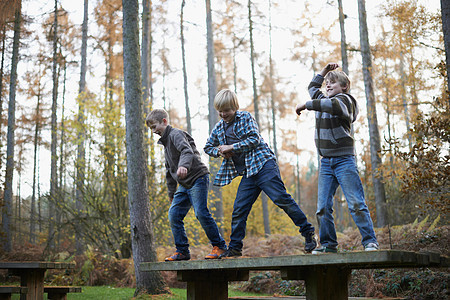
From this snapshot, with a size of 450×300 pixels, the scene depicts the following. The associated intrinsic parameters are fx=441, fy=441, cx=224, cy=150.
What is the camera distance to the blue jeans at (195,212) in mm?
4301

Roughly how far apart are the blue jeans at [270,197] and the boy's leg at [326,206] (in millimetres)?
244

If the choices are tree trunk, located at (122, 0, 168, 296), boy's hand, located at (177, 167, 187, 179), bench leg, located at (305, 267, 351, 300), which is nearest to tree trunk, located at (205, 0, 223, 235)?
tree trunk, located at (122, 0, 168, 296)

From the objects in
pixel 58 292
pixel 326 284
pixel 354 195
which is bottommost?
pixel 58 292

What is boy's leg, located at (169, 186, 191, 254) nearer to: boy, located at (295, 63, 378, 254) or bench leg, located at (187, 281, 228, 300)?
bench leg, located at (187, 281, 228, 300)

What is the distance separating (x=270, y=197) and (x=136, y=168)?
14.1 ft

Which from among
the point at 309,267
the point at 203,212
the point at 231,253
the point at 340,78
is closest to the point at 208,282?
the point at 231,253

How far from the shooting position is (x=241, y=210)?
13.4 ft

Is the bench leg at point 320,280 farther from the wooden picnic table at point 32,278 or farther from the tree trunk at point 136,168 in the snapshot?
the tree trunk at point 136,168

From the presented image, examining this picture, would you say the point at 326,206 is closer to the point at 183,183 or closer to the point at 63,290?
the point at 183,183

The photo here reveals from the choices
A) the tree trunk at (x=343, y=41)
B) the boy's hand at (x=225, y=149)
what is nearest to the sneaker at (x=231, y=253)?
the boy's hand at (x=225, y=149)

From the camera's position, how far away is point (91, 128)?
1144 cm

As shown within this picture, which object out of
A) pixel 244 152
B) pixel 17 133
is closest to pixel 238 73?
pixel 17 133

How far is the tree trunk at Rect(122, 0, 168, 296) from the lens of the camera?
25.0 feet

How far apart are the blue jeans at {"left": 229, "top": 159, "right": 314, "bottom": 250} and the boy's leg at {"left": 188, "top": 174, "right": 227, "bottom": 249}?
219 millimetres
